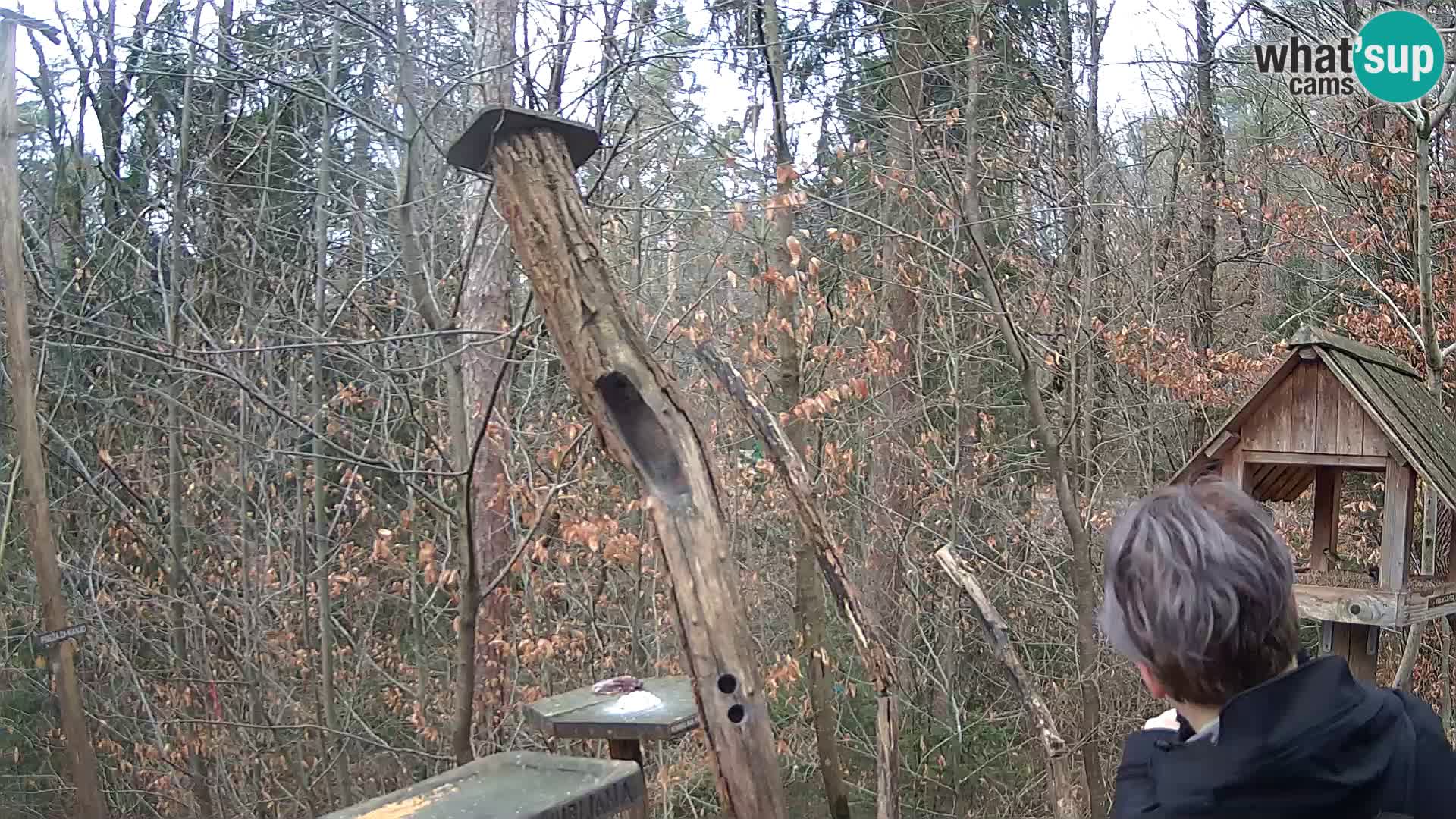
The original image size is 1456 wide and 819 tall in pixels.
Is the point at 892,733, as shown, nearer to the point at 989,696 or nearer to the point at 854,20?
the point at 989,696

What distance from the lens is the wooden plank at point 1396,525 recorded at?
8.90 feet

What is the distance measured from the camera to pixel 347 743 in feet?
20.3

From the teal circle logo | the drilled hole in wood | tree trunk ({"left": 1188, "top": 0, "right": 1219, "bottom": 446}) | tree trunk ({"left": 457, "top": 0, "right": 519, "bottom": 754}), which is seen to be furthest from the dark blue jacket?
tree trunk ({"left": 1188, "top": 0, "right": 1219, "bottom": 446})

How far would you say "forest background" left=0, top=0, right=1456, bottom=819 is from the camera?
226 inches

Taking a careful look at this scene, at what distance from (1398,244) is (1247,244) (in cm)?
124

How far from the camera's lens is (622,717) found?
3.44 metres

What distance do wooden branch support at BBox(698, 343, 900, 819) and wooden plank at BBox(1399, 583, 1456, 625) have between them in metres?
1.70

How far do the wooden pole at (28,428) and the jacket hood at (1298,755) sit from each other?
5.58 m

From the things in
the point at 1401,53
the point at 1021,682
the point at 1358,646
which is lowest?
the point at 1021,682

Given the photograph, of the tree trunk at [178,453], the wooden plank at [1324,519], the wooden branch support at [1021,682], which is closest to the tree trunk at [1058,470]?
the wooden branch support at [1021,682]

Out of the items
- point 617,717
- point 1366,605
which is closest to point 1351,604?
point 1366,605

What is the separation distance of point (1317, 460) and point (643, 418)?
1899 mm

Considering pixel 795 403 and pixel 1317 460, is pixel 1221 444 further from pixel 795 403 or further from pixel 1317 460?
pixel 795 403

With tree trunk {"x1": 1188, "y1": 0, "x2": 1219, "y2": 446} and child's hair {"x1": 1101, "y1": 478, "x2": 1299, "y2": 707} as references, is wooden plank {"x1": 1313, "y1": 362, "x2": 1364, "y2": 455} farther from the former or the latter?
tree trunk {"x1": 1188, "y1": 0, "x2": 1219, "y2": 446}
